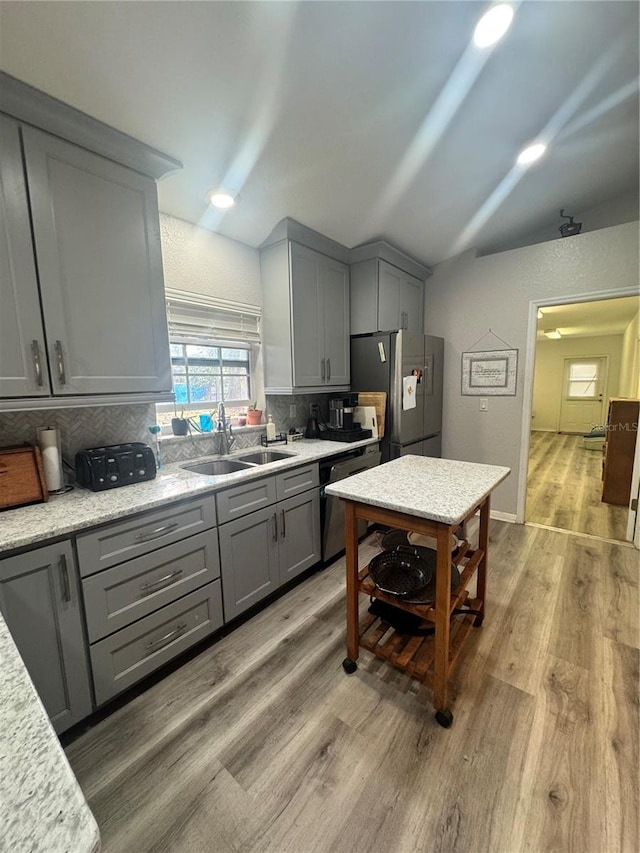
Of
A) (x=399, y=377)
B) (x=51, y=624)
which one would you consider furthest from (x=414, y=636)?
(x=399, y=377)

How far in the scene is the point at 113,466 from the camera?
67.5 inches

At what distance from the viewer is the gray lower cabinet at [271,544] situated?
1888 millimetres

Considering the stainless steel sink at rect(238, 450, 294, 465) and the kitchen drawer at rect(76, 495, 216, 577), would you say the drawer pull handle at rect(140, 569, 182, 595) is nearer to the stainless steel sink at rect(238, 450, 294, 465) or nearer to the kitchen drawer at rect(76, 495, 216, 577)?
the kitchen drawer at rect(76, 495, 216, 577)

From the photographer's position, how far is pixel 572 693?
5.09 feet

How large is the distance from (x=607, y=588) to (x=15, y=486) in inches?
134

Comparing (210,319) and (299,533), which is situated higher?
(210,319)

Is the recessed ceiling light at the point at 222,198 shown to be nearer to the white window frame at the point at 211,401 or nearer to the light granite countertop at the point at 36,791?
the white window frame at the point at 211,401

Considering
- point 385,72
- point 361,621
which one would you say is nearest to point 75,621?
point 361,621

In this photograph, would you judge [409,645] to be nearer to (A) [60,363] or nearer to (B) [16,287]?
(A) [60,363]

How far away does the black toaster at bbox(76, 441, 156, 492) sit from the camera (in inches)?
65.4

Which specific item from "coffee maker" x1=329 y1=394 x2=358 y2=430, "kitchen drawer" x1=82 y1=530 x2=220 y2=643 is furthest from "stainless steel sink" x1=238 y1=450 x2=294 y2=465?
"kitchen drawer" x1=82 y1=530 x2=220 y2=643

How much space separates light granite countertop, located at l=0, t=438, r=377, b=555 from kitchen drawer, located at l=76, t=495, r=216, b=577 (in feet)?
0.17

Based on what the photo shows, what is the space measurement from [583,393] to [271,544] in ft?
28.0

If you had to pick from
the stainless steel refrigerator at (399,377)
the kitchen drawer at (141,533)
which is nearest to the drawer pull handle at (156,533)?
the kitchen drawer at (141,533)
